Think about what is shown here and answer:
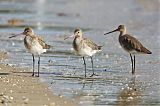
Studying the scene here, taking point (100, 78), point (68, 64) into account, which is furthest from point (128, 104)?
point (68, 64)

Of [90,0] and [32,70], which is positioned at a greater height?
[90,0]

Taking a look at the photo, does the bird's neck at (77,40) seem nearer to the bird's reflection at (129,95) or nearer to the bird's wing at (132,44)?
the bird's wing at (132,44)

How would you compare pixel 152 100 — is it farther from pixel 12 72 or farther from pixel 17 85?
pixel 12 72

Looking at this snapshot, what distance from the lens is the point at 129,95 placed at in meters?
14.3

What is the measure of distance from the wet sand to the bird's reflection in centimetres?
108

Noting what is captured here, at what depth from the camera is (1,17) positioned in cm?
3762

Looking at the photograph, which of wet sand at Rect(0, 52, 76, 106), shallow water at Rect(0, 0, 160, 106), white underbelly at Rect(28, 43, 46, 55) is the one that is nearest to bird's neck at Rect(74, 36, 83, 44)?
shallow water at Rect(0, 0, 160, 106)

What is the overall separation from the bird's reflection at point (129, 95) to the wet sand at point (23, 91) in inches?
42.7

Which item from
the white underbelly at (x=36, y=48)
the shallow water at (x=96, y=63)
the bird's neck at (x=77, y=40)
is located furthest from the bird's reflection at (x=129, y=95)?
the white underbelly at (x=36, y=48)

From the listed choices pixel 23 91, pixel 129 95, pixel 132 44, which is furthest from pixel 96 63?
pixel 23 91

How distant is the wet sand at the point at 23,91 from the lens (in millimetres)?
12914

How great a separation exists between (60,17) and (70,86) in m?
24.3

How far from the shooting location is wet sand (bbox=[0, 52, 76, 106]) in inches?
508

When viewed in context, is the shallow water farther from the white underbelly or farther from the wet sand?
the white underbelly
